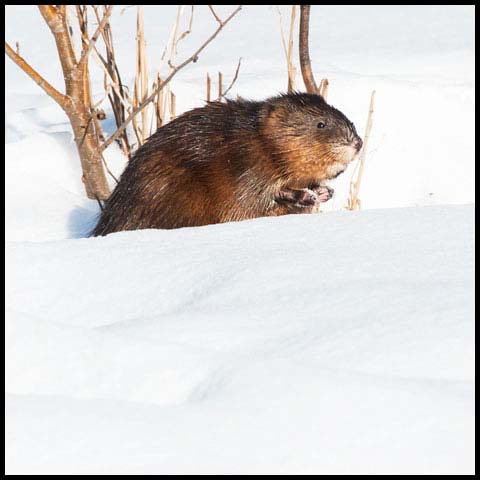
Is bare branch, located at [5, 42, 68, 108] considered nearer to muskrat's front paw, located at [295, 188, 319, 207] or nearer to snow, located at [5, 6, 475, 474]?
snow, located at [5, 6, 475, 474]

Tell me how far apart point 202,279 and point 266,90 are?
3.48 m

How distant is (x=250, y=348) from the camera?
2.12 m

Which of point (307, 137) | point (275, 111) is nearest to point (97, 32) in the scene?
point (275, 111)

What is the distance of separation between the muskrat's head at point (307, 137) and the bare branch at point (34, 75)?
931mm

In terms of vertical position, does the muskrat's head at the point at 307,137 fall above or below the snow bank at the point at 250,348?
below

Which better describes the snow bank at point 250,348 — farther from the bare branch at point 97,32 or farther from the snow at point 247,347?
the bare branch at point 97,32

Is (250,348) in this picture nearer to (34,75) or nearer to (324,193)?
(324,193)

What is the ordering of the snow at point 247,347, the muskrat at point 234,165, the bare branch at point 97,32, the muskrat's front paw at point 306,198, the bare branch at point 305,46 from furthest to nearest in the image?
1. the bare branch at point 305,46
2. the bare branch at point 97,32
3. the muskrat's front paw at point 306,198
4. the muskrat at point 234,165
5. the snow at point 247,347

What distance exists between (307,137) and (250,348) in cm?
206

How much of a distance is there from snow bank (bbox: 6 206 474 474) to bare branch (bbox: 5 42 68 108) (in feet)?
4.87

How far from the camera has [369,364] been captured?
1974mm

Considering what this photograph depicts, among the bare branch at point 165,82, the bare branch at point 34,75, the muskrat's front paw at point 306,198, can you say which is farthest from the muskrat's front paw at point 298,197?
the bare branch at point 34,75

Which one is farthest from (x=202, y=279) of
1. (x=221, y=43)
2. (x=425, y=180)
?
(x=221, y=43)

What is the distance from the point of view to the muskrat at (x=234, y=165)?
3.88 metres
